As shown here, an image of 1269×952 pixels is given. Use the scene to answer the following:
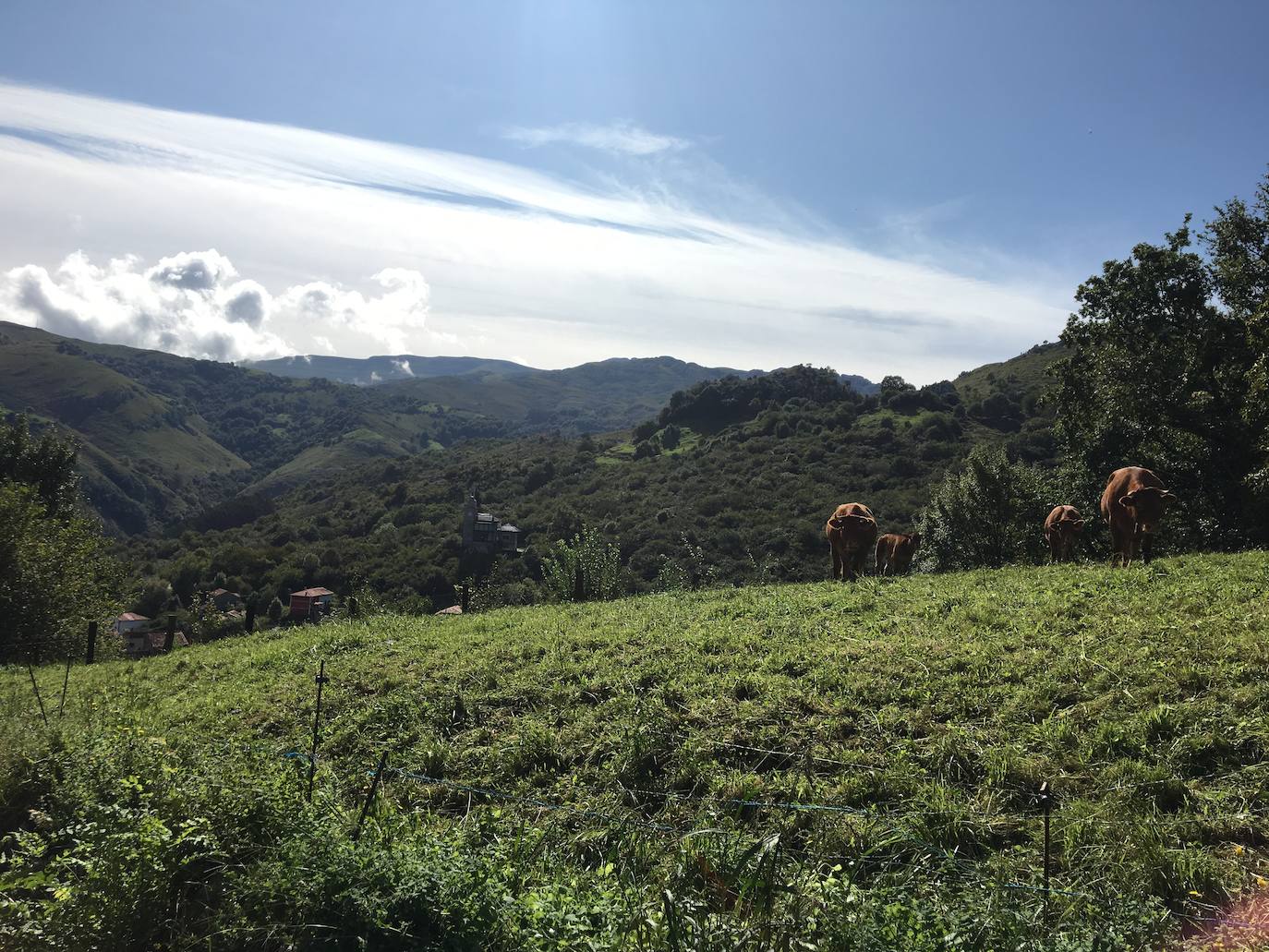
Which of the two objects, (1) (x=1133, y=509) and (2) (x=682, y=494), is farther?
(2) (x=682, y=494)

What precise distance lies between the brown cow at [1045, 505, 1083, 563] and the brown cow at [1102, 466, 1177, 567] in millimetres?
2393

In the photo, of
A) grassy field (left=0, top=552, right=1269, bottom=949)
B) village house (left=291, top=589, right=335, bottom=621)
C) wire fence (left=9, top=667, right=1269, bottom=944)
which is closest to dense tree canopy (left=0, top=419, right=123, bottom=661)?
grassy field (left=0, top=552, right=1269, bottom=949)

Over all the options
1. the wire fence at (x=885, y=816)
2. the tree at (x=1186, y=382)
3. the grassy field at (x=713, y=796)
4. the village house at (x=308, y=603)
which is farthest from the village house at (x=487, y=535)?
the wire fence at (x=885, y=816)

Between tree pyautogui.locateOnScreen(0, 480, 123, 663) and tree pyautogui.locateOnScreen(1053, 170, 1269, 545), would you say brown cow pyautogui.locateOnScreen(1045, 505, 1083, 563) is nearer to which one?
tree pyautogui.locateOnScreen(1053, 170, 1269, 545)

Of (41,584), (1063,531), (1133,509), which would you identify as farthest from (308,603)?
(1133,509)

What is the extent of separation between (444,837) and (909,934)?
3.61 metres

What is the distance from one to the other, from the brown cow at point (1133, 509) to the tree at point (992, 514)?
14036mm

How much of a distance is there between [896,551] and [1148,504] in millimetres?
7226

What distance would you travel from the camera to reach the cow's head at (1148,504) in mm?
13664

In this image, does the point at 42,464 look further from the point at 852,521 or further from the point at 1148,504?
the point at 1148,504

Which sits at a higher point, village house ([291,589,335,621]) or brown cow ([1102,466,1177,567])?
brown cow ([1102,466,1177,567])

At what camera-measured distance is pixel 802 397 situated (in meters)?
142

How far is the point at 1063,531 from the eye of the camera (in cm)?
1719

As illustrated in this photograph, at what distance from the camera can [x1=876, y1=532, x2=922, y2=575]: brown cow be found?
20.1 m
